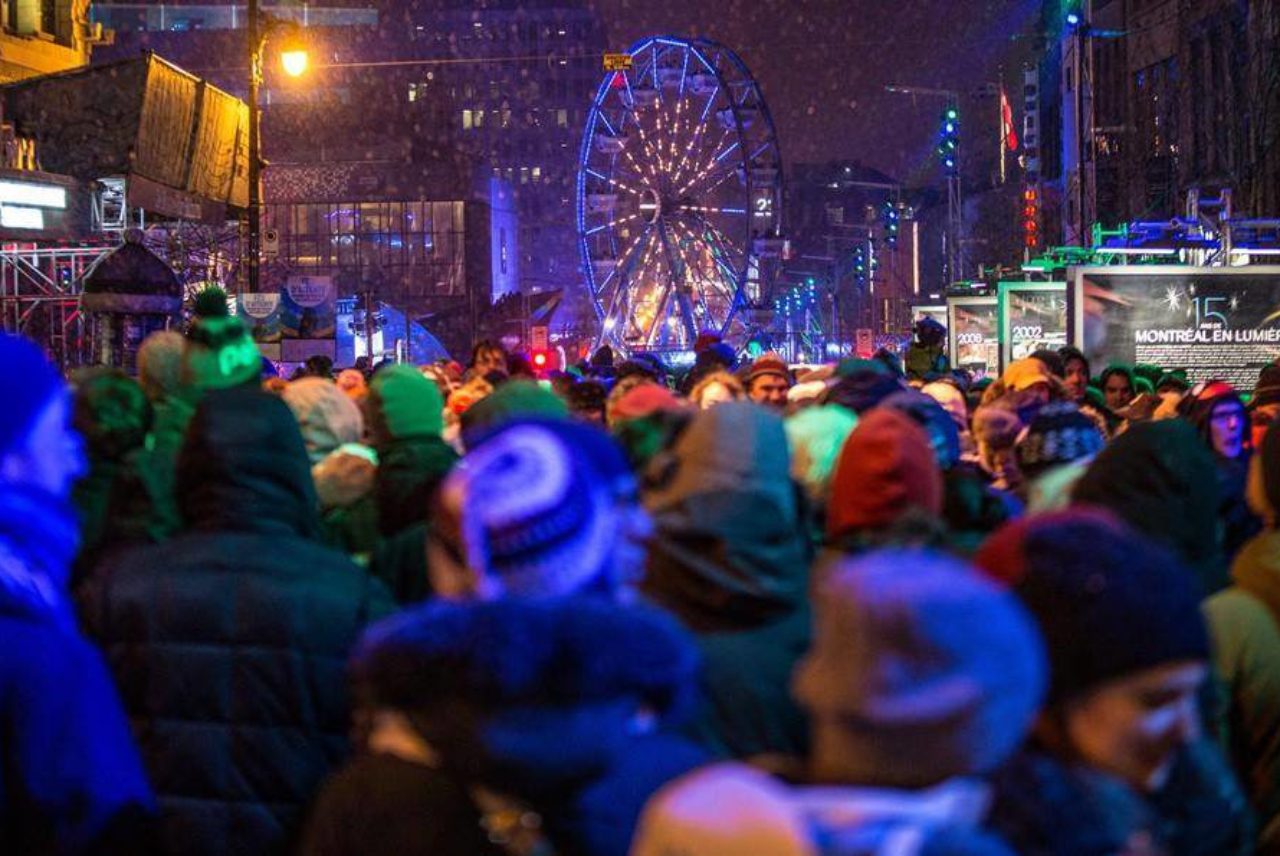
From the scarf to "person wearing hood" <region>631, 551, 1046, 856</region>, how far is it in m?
1.58

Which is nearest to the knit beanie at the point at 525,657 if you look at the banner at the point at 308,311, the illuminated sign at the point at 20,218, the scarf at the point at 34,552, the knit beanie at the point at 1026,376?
the scarf at the point at 34,552

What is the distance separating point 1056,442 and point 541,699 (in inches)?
153

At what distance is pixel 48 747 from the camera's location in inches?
109

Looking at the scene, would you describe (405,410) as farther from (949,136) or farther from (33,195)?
(949,136)

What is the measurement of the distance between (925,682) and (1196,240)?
25.4 meters

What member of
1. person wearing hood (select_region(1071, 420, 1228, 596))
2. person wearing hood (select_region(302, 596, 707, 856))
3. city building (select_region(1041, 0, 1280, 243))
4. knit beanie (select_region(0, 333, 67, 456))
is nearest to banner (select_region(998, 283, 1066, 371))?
city building (select_region(1041, 0, 1280, 243))

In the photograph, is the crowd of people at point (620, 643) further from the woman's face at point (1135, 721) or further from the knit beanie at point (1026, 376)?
the knit beanie at point (1026, 376)

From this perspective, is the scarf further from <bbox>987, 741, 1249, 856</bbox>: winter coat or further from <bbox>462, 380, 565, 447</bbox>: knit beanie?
<bbox>462, 380, 565, 447</bbox>: knit beanie

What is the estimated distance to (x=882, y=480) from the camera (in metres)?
3.88

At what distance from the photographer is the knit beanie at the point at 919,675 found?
1.65 m

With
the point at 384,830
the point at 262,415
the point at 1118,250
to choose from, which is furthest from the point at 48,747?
the point at 1118,250

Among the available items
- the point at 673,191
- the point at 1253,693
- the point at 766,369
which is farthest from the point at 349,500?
the point at 673,191

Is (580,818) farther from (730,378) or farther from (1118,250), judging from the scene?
(1118,250)

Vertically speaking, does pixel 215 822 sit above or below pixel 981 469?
below
